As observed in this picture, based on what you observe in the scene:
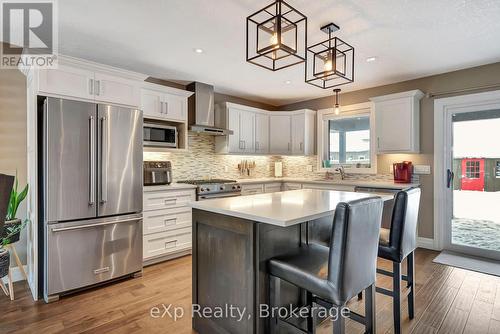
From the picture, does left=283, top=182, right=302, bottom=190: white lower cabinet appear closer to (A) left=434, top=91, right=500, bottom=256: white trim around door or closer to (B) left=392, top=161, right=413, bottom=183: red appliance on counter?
(B) left=392, top=161, right=413, bottom=183: red appliance on counter

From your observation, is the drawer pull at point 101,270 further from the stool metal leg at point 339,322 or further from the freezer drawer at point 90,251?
the stool metal leg at point 339,322

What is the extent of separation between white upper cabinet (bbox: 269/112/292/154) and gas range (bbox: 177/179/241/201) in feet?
4.72

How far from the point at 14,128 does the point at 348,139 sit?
4.81 metres

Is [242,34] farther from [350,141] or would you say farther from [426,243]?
[426,243]

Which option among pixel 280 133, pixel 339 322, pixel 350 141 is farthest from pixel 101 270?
pixel 350 141

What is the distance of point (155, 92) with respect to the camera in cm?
375

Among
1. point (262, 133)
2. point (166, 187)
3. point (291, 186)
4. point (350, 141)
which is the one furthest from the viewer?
point (262, 133)

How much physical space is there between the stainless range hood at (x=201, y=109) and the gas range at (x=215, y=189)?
0.86 m

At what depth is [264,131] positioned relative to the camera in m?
5.36

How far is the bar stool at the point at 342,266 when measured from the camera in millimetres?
1384

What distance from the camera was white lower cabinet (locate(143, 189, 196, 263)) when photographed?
3.33m

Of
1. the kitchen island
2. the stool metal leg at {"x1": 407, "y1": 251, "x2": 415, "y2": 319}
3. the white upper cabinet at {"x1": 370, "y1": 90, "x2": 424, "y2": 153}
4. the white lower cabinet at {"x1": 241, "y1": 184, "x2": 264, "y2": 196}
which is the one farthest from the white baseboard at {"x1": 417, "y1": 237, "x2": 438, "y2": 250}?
the kitchen island

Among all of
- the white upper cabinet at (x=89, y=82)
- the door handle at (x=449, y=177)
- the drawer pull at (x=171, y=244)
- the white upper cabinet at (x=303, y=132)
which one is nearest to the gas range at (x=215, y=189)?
the drawer pull at (x=171, y=244)

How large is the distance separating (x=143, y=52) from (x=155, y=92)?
68 cm
